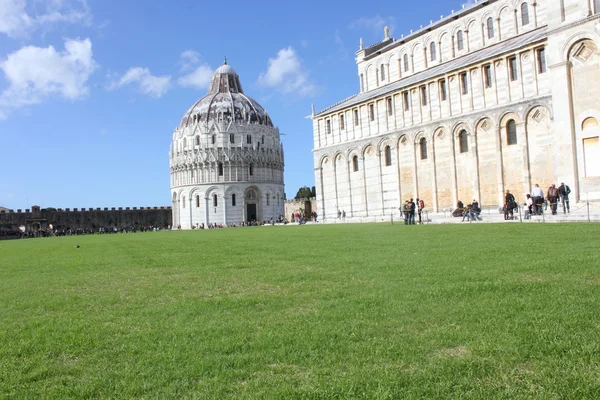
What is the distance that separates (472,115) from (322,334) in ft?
98.4

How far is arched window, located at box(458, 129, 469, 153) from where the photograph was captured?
33125 mm

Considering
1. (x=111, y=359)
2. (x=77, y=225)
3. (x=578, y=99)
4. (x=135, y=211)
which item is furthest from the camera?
(x=135, y=211)

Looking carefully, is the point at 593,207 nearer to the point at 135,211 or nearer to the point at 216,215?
the point at 216,215

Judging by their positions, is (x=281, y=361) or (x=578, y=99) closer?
(x=281, y=361)

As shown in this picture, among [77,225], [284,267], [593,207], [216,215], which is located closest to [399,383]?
[284,267]

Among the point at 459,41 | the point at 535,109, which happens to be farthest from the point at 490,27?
the point at 535,109

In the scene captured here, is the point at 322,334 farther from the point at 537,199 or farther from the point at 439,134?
the point at 439,134

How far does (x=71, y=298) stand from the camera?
24.4ft

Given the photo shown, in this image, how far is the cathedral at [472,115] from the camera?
77.7ft

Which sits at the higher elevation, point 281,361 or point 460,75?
point 460,75

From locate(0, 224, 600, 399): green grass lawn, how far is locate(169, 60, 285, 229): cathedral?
73.5 m

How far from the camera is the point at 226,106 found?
3396 inches

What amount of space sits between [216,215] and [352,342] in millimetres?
77796

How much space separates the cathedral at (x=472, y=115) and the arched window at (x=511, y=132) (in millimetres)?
62
